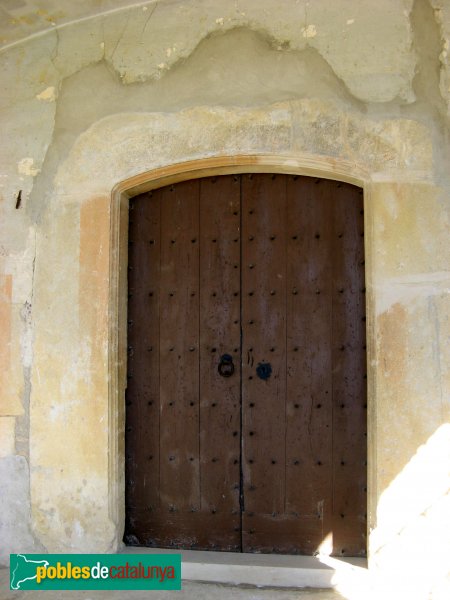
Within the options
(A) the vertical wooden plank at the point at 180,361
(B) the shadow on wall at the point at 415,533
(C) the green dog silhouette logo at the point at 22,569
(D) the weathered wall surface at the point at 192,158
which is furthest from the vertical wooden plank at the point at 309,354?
(C) the green dog silhouette logo at the point at 22,569

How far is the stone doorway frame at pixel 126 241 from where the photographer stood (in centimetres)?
304

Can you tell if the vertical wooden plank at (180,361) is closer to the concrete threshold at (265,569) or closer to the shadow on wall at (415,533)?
the concrete threshold at (265,569)

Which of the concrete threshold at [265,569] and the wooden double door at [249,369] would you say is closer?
the concrete threshold at [265,569]

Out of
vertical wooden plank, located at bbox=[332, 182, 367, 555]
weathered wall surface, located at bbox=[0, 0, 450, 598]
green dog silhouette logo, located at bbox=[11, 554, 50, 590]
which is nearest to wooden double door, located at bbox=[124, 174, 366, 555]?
vertical wooden plank, located at bbox=[332, 182, 367, 555]

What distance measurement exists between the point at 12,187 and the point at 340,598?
111 inches

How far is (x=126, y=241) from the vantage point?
11.2ft

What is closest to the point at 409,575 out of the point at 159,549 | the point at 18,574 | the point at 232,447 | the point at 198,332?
the point at 232,447

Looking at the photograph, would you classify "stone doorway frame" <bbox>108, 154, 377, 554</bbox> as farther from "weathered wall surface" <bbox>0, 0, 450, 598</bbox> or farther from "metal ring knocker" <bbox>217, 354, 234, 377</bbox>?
"metal ring knocker" <bbox>217, 354, 234, 377</bbox>

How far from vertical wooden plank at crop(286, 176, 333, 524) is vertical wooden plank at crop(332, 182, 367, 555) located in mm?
44

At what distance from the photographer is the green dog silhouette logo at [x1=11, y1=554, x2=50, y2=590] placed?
3039 millimetres

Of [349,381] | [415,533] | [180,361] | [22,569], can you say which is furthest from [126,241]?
[415,533]

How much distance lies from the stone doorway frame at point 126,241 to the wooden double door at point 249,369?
8 cm

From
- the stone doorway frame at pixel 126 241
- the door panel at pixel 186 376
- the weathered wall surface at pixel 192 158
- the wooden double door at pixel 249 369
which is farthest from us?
the door panel at pixel 186 376

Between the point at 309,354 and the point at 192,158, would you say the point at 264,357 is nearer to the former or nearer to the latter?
the point at 309,354
